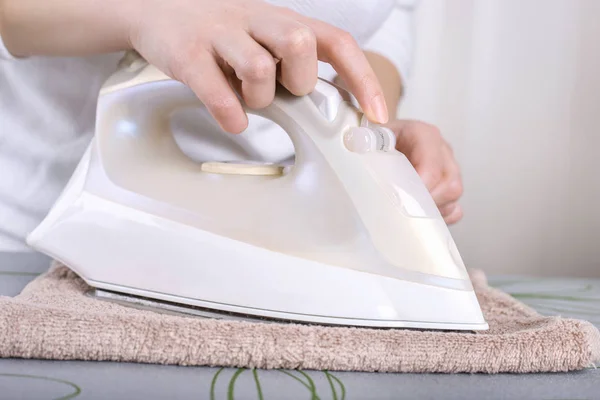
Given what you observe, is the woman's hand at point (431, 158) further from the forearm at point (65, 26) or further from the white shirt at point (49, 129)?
the forearm at point (65, 26)

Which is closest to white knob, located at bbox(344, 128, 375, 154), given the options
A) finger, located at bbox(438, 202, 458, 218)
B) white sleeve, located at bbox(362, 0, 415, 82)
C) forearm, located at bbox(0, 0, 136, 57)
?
forearm, located at bbox(0, 0, 136, 57)

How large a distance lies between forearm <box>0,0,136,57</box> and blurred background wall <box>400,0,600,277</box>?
3.48 ft

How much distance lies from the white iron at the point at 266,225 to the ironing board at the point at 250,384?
84mm

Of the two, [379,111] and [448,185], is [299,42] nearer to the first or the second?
[379,111]

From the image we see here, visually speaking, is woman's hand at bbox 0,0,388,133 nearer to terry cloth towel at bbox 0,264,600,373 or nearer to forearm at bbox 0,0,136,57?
forearm at bbox 0,0,136,57

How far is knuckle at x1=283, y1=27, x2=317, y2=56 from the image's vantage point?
0.60 meters

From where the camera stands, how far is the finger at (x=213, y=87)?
0.62 metres

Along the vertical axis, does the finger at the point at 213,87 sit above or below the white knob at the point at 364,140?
above

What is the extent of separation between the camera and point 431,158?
89 cm

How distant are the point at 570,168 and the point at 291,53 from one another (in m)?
1.31

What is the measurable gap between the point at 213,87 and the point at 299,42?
9 cm

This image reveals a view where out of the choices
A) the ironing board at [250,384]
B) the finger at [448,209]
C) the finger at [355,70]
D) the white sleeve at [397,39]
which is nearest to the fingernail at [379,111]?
the finger at [355,70]

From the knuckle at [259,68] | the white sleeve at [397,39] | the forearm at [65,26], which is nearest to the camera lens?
the knuckle at [259,68]

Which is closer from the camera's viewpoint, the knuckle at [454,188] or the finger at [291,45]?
the finger at [291,45]
